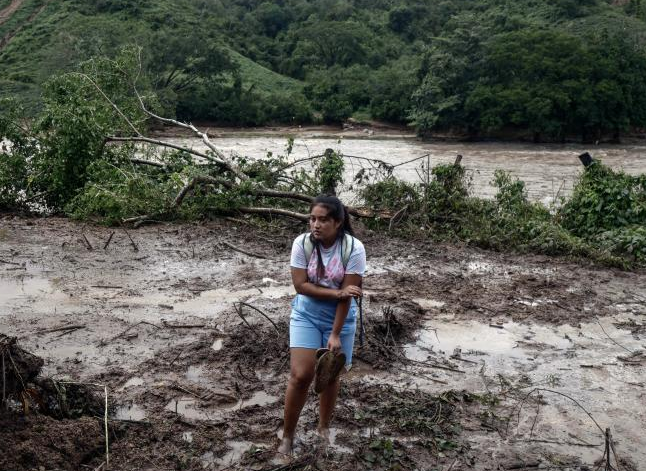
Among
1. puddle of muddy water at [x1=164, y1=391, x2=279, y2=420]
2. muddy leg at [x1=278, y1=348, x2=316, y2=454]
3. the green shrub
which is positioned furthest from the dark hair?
the green shrub

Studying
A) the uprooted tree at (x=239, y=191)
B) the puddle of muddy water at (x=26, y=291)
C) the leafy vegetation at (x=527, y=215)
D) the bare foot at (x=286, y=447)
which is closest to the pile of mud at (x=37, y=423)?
the bare foot at (x=286, y=447)

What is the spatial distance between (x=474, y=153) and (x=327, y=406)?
A: 2989cm

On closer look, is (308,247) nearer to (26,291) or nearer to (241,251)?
(26,291)

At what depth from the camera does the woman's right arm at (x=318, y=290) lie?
12.9 ft

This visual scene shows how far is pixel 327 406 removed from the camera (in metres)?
4.40

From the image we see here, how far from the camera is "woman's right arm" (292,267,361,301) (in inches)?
155

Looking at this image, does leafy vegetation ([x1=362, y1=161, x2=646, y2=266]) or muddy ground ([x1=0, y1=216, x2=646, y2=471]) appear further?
leafy vegetation ([x1=362, y1=161, x2=646, y2=266])

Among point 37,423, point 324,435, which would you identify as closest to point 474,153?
point 324,435

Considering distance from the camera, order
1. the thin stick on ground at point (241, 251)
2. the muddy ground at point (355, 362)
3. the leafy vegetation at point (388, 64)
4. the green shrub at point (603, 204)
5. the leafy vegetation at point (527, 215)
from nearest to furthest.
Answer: the muddy ground at point (355, 362) → the thin stick on ground at point (241, 251) → the leafy vegetation at point (527, 215) → the green shrub at point (603, 204) → the leafy vegetation at point (388, 64)

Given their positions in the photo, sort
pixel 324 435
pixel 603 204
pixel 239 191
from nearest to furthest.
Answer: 1. pixel 324 435
2. pixel 603 204
3. pixel 239 191

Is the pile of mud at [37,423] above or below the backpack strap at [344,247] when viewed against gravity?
below

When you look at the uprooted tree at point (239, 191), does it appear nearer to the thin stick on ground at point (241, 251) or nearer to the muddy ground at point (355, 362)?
the muddy ground at point (355, 362)

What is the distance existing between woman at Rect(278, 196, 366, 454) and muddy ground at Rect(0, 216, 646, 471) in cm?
62

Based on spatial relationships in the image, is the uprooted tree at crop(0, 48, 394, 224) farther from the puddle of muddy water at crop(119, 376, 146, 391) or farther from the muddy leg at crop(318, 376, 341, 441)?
the muddy leg at crop(318, 376, 341, 441)
